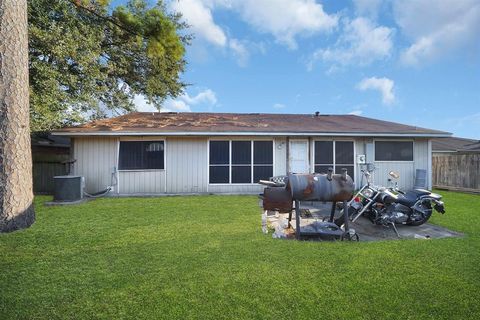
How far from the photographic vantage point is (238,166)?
33.9ft

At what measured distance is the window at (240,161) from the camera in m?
10.3

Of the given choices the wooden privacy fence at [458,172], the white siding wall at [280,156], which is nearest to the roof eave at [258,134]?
the white siding wall at [280,156]

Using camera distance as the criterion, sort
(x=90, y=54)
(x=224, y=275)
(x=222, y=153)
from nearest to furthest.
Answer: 1. (x=224, y=275)
2. (x=90, y=54)
3. (x=222, y=153)

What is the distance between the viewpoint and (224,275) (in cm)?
317

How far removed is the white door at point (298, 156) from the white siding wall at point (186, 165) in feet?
10.8

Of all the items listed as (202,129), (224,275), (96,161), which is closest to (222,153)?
(202,129)

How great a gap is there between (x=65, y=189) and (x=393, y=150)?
468 inches

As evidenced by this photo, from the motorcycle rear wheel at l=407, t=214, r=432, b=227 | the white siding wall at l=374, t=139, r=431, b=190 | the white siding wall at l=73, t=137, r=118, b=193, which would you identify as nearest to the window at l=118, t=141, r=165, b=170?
the white siding wall at l=73, t=137, r=118, b=193

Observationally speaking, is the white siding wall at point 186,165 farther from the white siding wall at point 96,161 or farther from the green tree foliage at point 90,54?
the green tree foliage at point 90,54

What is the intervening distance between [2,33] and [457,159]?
1554 cm

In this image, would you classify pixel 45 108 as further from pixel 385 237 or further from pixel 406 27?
pixel 406 27

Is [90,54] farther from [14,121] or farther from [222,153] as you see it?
[222,153]

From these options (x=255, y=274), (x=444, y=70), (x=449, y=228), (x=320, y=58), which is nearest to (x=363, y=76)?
(x=320, y=58)

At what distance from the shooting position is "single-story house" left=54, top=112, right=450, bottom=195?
9906 millimetres
